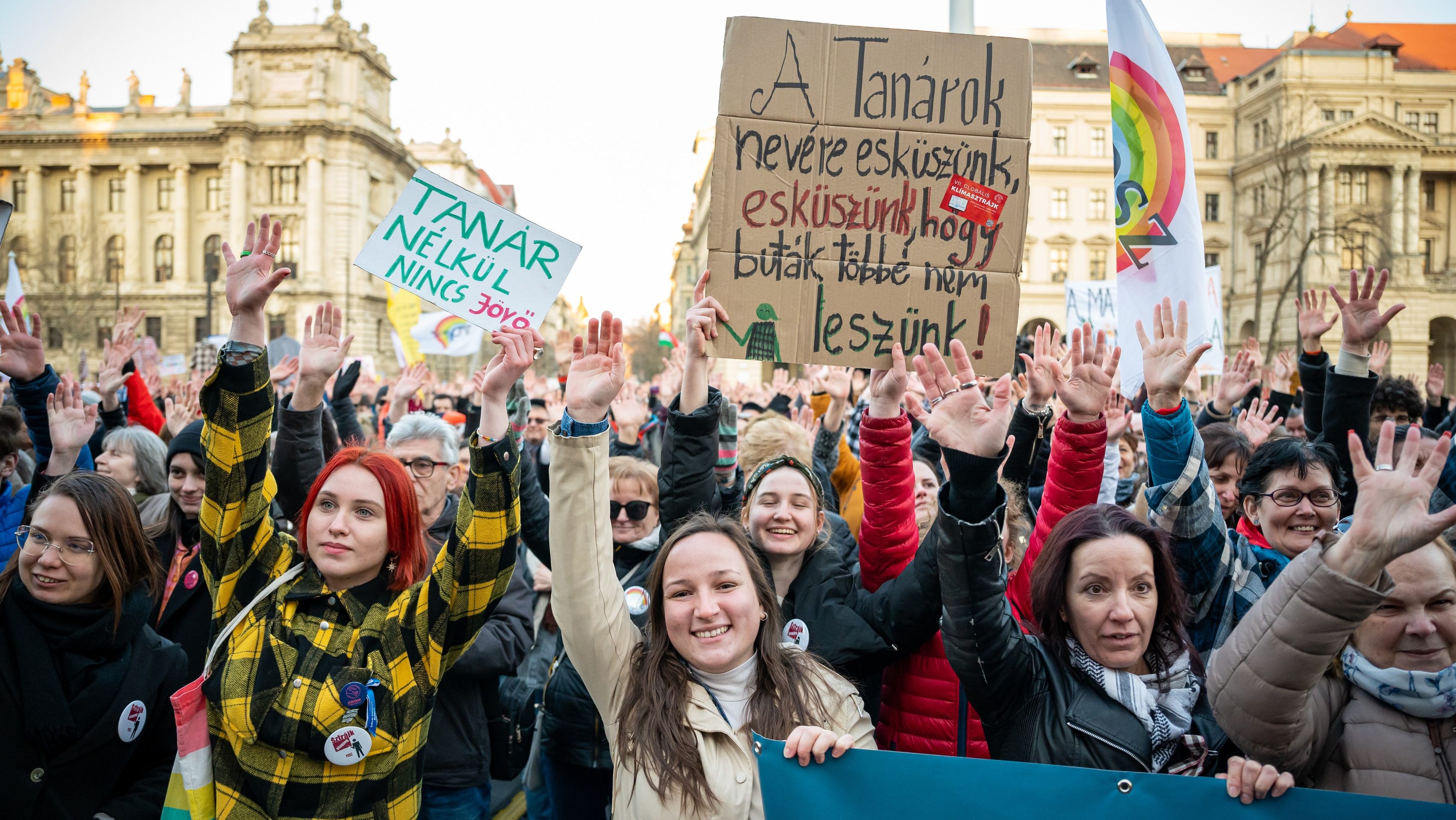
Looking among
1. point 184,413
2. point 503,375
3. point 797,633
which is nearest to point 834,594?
point 797,633

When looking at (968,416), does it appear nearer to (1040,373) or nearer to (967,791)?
(967,791)

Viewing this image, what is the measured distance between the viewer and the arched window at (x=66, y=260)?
40.8 metres

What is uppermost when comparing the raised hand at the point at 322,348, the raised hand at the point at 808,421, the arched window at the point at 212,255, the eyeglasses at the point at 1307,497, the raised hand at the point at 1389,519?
the arched window at the point at 212,255

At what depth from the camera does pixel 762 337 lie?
2.81 metres

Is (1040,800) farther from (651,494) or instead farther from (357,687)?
(651,494)

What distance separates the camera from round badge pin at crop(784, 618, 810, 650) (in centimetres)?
274

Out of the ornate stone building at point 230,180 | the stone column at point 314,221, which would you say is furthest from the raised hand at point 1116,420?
the stone column at point 314,221

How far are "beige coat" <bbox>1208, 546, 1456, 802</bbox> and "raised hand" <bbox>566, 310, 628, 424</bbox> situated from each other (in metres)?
1.50

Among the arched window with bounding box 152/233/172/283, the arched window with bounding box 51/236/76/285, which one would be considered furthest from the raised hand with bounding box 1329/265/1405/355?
the arched window with bounding box 152/233/172/283

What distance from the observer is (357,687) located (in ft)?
7.53

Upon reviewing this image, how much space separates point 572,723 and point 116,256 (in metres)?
69.4

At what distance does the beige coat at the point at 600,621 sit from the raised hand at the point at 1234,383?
3209 mm

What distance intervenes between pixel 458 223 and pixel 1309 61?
2180 inches

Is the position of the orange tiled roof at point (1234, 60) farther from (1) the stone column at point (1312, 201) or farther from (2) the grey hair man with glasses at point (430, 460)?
(2) the grey hair man with glasses at point (430, 460)
